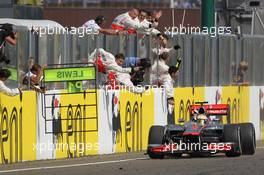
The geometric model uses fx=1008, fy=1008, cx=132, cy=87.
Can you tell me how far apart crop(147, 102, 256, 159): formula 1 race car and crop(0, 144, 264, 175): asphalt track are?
0.18 metres

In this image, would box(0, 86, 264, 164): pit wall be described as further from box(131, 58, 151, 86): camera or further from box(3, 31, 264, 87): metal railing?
box(3, 31, 264, 87): metal railing

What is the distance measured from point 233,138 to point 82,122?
334 cm

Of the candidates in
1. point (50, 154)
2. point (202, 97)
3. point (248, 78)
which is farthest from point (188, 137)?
point (248, 78)

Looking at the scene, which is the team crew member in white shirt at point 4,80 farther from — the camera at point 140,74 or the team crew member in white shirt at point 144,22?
the team crew member in white shirt at point 144,22

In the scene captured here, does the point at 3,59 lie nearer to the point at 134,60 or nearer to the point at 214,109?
the point at 214,109

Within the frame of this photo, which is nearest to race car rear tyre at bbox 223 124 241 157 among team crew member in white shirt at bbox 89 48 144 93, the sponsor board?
team crew member in white shirt at bbox 89 48 144 93

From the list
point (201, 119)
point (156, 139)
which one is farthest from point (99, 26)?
point (156, 139)

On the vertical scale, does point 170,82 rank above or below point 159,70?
below

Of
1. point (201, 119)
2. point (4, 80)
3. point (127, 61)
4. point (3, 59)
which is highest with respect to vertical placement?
point (127, 61)

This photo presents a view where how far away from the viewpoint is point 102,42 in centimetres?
2128

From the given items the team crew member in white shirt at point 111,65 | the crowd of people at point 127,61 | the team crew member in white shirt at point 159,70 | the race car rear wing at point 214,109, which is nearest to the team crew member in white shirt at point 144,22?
the crowd of people at point 127,61

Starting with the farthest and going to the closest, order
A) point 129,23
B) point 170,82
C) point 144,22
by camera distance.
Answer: point 170,82, point 144,22, point 129,23

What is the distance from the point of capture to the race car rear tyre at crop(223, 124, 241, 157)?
18641 millimetres

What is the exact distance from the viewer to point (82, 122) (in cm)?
2031
